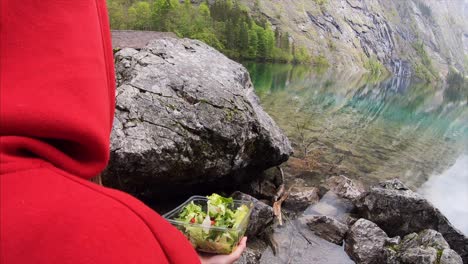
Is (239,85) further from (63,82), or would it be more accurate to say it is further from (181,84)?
(63,82)

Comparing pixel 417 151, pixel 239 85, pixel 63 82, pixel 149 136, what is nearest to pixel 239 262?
pixel 149 136

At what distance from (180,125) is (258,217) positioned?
2836mm

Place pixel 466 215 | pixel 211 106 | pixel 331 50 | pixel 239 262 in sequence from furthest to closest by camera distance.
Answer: pixel 331 50, pixel 466 215, pixel 211 106, pixel 239 262

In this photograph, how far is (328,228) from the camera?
9859mm

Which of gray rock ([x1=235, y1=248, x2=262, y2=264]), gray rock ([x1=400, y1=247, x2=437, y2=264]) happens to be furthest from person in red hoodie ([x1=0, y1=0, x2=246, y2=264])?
gray rock ([x1=400, y1=247, x2=437, y2=264])

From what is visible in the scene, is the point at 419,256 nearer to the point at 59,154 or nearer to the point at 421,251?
the point at 421,251

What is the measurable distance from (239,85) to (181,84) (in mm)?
1991

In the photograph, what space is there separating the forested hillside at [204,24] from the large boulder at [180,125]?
90741 mm

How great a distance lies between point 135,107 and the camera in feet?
24.8

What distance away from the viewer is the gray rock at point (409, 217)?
10.2m

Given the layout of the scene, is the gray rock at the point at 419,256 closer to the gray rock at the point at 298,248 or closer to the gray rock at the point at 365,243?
the gray rock at the point at 365,243

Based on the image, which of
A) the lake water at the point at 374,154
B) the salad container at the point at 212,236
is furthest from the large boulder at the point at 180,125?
the lake water at the point at 374,154

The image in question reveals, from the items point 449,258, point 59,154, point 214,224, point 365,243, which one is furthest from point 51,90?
point 365,243

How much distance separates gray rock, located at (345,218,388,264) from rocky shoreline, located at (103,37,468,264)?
24 mm
